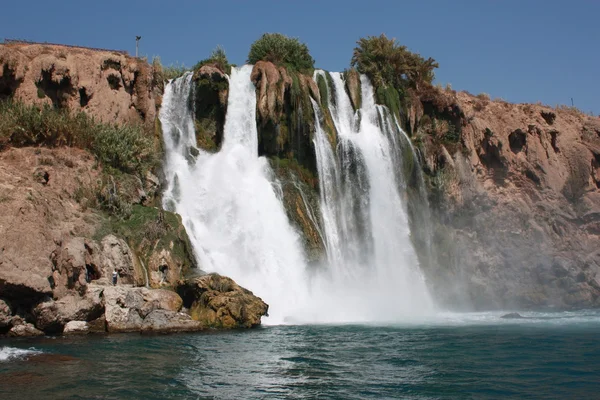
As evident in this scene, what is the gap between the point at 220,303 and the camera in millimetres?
20094

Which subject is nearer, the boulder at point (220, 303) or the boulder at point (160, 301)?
the boulder at point (160, 301)

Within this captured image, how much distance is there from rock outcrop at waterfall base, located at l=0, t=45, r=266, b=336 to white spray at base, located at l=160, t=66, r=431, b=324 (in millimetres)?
2137

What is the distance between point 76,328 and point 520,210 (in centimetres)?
2918

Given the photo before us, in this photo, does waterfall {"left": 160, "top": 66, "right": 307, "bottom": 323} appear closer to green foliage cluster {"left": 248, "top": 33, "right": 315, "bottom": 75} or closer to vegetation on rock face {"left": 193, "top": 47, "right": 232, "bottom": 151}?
vegetation on rock face {"left": 193, "top": 47, "right": 232, "bottom": 151}

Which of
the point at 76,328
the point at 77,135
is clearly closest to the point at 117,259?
the point at 76,328

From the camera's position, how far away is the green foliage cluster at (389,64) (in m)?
36.8

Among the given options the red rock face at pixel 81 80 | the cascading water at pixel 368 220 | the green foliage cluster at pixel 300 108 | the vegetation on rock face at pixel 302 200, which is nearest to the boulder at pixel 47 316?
the red rock face at pixel 81 80

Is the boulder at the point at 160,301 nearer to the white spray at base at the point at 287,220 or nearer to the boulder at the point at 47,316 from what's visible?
the boulder at the point at 47,316

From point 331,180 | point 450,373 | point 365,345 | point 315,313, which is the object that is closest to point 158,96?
point 331,180

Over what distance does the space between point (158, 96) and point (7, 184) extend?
39.0 feet

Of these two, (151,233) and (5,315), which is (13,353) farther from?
(151,233)

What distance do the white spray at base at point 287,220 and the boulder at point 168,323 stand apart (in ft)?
11.4

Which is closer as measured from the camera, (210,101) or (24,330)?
(24,330)

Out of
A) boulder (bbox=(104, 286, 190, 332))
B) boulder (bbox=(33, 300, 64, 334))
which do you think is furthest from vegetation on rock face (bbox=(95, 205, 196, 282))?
boulder (bbox=(33, 300, 64, 334))
